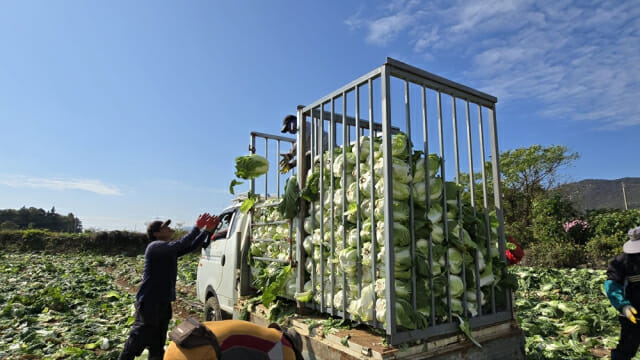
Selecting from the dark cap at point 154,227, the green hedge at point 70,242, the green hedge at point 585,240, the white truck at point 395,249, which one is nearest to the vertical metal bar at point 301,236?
the white truck at point 395,249

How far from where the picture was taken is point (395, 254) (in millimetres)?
3396

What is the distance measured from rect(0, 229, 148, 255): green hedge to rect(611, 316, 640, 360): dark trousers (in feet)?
107

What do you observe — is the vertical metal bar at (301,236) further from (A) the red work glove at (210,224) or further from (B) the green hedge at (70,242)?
(B) the green hedge at (70,242)

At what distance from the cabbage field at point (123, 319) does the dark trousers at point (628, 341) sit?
0.53 meters

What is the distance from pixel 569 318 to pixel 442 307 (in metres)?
4.86

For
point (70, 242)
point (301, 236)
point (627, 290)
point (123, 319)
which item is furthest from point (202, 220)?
point (70, 242)

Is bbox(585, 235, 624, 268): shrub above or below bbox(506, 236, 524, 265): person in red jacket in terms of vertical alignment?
below

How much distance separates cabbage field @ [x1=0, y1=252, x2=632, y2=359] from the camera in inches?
233

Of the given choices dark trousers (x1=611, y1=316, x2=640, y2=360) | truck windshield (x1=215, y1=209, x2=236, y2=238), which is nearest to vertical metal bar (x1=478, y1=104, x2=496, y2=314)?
dark trousers (x1=611, y1=316, x2=640, y2=360)

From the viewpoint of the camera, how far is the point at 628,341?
179 inches

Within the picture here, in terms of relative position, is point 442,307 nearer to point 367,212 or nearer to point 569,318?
point 367,212

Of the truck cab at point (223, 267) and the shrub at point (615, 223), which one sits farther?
the shrub at point (615, 223)

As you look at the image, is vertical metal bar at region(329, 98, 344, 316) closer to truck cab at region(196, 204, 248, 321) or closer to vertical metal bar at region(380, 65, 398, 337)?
vertical metal bar at region(380, 65, 398, 337)

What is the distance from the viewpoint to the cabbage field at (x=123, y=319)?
5.91m
